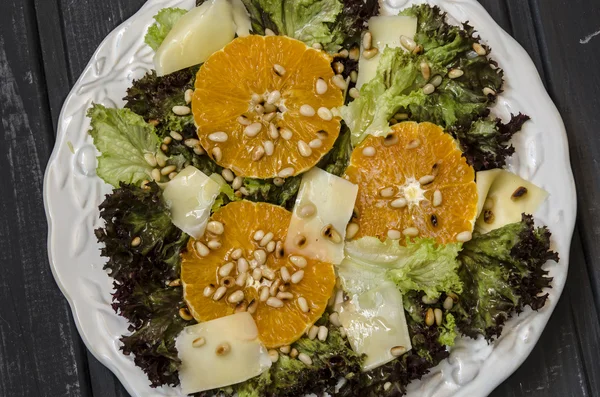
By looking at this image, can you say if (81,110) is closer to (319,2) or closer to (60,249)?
(60,249)

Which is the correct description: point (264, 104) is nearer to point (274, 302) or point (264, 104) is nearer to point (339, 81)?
point (339, 81)

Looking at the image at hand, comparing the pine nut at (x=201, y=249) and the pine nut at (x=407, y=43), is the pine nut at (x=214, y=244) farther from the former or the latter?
the pine nut at (x=407, y=43)

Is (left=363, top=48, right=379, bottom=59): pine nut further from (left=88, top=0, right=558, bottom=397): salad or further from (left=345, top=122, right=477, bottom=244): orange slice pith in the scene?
(left=345, top=122, right=477, bottom=244): orange slice pith

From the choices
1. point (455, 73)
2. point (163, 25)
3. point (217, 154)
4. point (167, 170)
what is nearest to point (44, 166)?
point (167, 170)

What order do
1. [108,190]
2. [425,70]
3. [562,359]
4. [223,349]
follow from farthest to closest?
[562,359] → [108,190] → [425,70] → [223,349]

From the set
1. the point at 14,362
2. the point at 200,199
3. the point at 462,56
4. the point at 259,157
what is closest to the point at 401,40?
the point at 462,56

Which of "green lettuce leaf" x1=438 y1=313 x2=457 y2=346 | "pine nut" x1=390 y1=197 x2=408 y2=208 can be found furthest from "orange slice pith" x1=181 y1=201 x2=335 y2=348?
"green lettuce leaf" x1=438 y1=313 x2=457 y2=346
